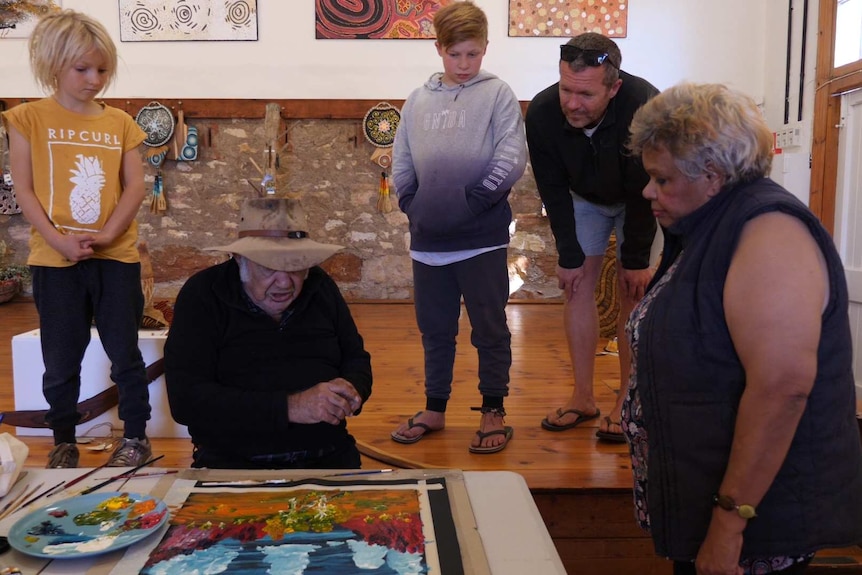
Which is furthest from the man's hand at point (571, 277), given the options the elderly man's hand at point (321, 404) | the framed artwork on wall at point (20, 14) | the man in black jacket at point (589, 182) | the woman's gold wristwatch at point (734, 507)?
the framed artwork on wall at point (20, 14)

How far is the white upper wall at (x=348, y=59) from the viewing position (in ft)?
18.6

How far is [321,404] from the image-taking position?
1.54m

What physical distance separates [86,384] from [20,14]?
443 cm

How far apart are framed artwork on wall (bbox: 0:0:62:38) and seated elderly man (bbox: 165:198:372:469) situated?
17.4 feet

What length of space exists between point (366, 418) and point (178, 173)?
380 cm

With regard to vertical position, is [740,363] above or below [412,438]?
above

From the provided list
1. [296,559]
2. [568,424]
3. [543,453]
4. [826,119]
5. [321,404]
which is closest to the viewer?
[296,559]

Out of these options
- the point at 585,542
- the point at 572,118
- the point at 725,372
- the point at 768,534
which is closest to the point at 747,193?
the point at 725,372

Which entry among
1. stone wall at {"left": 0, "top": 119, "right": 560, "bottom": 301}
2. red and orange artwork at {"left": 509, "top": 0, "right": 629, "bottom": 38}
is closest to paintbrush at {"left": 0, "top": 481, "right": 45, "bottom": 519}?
stone wall at {"left": 0, "top": 119, "right": 560, "bottom": 301}

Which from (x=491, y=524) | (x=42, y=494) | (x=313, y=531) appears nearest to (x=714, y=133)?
(x=491, y=524)

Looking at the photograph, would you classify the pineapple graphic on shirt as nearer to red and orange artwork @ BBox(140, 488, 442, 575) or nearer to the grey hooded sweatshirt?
the grey hooded sweatshirt

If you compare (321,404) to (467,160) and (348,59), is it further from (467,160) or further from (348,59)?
(348,59)

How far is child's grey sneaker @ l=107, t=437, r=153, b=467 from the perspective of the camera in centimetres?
215

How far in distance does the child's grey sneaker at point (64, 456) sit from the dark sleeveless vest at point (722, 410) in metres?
1.70
